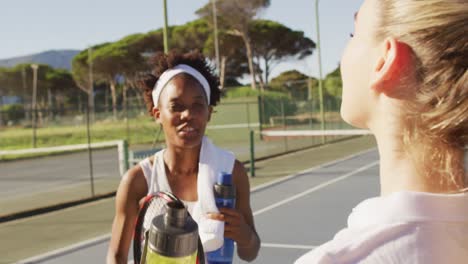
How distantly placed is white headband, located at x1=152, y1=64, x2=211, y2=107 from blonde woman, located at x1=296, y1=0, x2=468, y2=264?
1400mm

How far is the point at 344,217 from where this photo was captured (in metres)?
8.55

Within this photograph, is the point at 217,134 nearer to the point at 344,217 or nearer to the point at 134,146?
the point at 134,146

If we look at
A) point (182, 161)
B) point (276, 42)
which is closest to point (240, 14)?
point (276, 42)

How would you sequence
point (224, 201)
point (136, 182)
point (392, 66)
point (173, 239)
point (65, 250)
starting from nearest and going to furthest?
point (392, 66), point (173, 239), point (224, 201), point (136, 182), point (65, 250)

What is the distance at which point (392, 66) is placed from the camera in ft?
3.13

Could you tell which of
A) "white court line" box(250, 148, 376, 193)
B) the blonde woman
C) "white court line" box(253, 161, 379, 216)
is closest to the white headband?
the blonde woman

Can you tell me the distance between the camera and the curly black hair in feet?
8.27

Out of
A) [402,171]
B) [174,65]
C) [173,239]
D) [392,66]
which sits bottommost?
[173,239]

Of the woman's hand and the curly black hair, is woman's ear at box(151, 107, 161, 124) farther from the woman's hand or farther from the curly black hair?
the woman's hand

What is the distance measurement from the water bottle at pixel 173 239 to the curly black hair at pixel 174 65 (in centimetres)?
139

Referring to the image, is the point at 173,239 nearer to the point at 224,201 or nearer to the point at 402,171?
the point at 402,171

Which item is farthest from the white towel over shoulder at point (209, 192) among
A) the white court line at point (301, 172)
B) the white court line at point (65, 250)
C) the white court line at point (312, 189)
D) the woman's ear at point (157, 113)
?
the white court line at point (301, 172)

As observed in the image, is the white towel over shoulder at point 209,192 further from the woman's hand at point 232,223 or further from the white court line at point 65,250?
the white court line at point 65,250

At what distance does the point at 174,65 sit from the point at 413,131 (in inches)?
64.8
